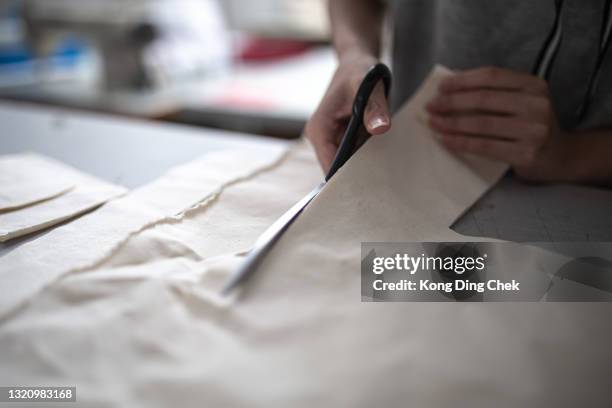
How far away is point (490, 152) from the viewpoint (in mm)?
558

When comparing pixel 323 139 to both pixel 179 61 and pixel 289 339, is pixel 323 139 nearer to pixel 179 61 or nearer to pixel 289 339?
pixel 289 339

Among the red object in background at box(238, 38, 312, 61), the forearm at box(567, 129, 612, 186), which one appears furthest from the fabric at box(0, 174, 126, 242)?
the red object in background at box(238, 38, 312, 61)

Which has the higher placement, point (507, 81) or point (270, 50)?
point (507, 81)

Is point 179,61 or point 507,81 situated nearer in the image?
point 507,81

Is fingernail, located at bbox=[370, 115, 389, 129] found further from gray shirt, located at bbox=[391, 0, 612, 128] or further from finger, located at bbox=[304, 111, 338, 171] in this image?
gray shirt, located at bbox=[391, 0, 612, 128]

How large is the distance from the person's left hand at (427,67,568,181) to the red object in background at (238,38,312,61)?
143 cm

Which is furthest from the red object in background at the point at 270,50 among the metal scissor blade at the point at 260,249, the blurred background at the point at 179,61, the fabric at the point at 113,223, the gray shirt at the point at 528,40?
the metal scissor blade at the point at 260,249

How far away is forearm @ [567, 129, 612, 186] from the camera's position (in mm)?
570

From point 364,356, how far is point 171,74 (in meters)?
1.68

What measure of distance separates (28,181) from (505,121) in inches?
23.1

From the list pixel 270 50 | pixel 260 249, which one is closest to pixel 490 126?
pixel 260 249

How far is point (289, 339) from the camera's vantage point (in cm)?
31

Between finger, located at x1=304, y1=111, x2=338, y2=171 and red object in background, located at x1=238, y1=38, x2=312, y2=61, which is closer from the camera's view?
finger, located at x1=304, y1=111, x2=338, y2=171

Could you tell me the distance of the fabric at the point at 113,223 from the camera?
0.38 metres
